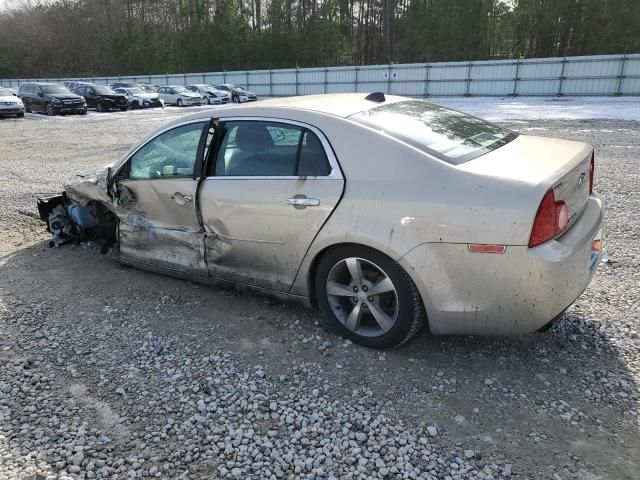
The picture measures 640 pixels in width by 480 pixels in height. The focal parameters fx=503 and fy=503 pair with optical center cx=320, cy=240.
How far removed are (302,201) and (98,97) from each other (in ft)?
94.6

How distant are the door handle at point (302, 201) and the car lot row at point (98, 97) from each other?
25246 mm

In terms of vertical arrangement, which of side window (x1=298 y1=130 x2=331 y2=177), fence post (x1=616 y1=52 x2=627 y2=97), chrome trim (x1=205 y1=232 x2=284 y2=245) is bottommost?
chrome trim (x1=205 y1=232 x2=284 y2=245)

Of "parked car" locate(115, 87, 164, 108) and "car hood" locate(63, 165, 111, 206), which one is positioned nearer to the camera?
"car hood" locate(63, 165, 111, 206)

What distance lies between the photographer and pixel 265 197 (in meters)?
3.46

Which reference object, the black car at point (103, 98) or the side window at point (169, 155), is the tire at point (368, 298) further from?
the black car at point (103, 98)

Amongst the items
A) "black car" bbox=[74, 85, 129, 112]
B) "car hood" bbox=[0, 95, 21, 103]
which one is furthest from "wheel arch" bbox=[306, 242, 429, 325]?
"black car" bbox=[74, 85, 129, 112]

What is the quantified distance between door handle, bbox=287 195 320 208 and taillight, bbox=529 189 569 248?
130cm

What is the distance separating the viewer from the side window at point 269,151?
3.35 m

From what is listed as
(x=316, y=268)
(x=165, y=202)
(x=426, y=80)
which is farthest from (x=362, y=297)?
(x=426, y=80)

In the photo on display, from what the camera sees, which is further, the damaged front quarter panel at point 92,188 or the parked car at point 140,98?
the parked car at point 140,98

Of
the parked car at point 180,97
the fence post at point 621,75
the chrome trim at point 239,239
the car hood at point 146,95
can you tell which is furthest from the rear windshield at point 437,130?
the parked car at point 180,97

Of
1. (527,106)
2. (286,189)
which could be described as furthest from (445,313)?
(527,106)

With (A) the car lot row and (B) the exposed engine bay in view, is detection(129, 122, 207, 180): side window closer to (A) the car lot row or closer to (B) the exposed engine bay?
(B) the exposed engine bay

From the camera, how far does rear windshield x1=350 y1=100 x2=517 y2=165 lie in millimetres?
3160
